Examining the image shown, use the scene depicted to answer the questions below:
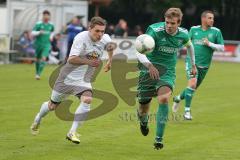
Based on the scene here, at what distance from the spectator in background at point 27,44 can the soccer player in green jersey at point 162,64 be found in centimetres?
2102

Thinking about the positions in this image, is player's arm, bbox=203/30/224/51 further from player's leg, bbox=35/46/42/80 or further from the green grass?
player's leg, bbox=35/46/42/80

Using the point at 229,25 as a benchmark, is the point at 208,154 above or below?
above

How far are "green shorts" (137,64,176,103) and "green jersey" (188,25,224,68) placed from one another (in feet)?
12.4

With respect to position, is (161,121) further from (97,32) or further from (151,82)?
(97,32)

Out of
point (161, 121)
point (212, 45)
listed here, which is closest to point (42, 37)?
point (212, 45)

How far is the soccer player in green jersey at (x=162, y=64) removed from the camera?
34.9ft

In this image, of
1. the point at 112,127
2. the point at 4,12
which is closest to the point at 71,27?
the point at 4,12

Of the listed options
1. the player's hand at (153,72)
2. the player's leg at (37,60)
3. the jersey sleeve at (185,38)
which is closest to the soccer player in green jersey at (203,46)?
Answer: the jersey sleeve at (185,38)

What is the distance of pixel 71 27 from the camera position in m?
27.8

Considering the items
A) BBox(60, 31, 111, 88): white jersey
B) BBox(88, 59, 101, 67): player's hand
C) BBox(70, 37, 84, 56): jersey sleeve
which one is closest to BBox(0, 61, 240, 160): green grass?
BBox(60, 31, 111, 88): white jersey

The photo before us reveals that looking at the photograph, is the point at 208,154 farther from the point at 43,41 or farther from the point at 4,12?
the point at 4,12

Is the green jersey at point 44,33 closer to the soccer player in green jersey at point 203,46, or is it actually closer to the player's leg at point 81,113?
the soccer player in green jersey at point 203,46

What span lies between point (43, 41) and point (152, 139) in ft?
44.0

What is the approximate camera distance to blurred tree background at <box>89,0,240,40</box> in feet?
167
